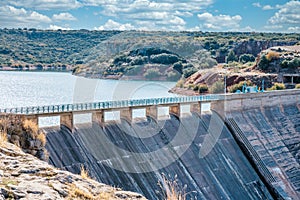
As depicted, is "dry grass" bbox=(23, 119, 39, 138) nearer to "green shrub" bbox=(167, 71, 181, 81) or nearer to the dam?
the dam

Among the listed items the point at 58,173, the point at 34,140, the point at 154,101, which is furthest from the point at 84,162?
the point at 58,173

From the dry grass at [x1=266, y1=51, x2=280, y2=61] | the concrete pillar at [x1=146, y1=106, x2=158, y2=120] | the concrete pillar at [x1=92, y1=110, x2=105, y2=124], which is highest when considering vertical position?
the dry grass at [x1=266, y1=51, x2=280, y2=61]

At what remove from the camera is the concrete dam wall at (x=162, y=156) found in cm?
2302

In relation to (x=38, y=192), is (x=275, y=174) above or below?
below

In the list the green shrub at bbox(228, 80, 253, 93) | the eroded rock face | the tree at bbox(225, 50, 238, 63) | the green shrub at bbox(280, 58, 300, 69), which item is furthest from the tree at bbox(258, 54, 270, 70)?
the eroded rock face

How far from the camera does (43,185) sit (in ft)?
26.7

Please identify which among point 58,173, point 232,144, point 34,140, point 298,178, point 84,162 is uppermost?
point 58,173

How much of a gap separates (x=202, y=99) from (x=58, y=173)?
27674 mm

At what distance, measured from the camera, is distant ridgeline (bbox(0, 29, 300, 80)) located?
315 feet

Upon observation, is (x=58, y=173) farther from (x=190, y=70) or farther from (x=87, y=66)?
(x=87, y=66)

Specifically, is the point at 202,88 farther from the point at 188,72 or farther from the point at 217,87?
the point at 188,72

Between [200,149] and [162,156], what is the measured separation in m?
4.11

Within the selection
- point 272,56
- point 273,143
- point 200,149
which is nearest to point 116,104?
point 200,149

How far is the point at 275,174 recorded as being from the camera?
115ft
